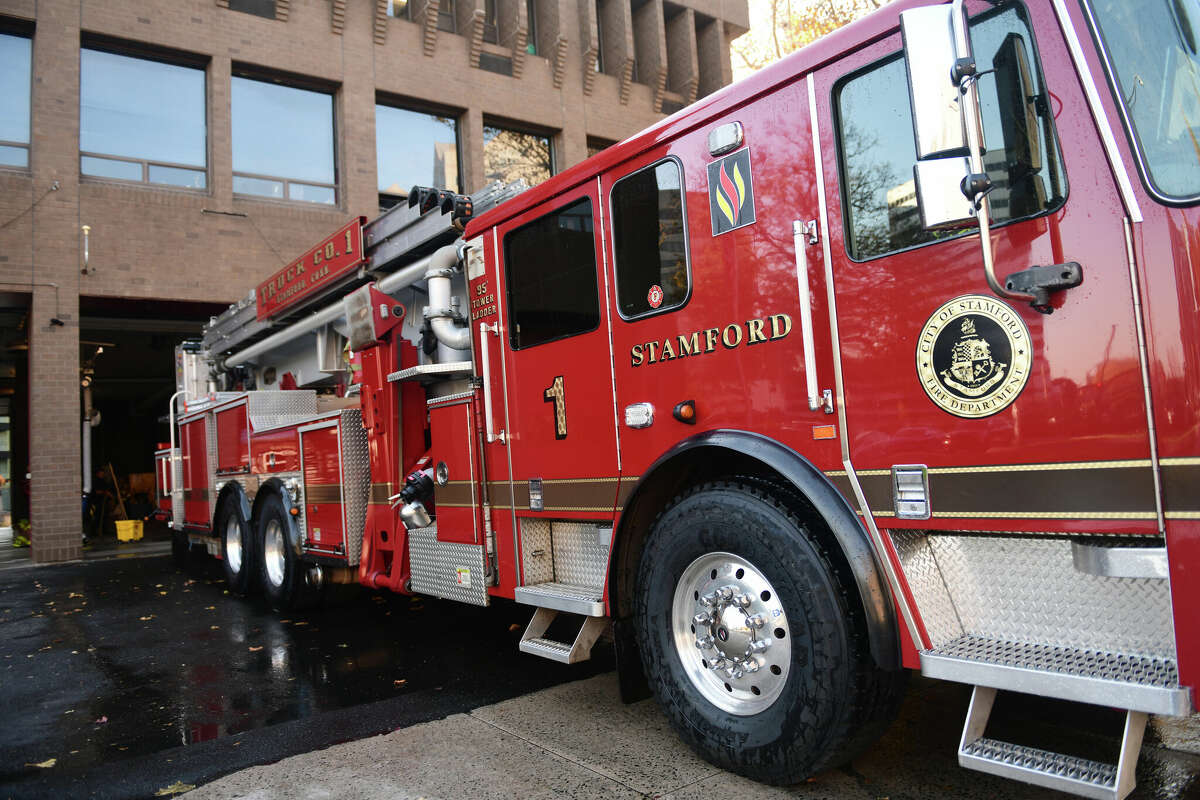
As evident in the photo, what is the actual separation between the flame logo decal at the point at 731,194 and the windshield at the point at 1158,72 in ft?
4.17

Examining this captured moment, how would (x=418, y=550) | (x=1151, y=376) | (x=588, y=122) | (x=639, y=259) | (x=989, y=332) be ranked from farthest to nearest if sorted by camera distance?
(x=588, y=122) → (x=418, y=550) → (x=639, y=259) → (x=989, y=332) → (x=1151, y=376)

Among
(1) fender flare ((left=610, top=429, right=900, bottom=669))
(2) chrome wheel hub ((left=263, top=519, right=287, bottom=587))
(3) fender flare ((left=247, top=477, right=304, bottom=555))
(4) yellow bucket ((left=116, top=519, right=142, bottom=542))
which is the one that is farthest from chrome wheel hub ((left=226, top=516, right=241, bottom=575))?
(4) yellow bucket ((left=116, top=519, right=142, bottom=542))

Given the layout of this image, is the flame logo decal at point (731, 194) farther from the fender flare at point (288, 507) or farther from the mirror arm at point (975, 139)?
the fender flare at point (288, 507)

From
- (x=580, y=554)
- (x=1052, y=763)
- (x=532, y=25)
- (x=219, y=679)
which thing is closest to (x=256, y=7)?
(x=532, y=25)

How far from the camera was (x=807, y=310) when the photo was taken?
3012 mm

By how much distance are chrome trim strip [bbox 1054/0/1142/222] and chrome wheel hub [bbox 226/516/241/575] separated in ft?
26.3

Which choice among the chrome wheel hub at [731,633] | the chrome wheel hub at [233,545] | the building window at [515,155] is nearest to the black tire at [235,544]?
the chrome wheel hub at [233,545]

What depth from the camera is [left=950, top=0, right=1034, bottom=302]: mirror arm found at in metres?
2.32

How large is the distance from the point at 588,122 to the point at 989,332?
16476 mm

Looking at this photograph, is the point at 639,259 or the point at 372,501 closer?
the point at 639,259

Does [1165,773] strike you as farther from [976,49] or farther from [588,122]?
[588,122]

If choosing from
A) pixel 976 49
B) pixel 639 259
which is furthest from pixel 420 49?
pixel 976 49

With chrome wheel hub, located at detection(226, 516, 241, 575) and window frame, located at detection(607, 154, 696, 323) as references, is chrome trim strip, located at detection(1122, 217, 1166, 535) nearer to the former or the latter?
window frame, located at detection(607, 154, 696, 323)

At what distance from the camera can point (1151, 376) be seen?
223cm
